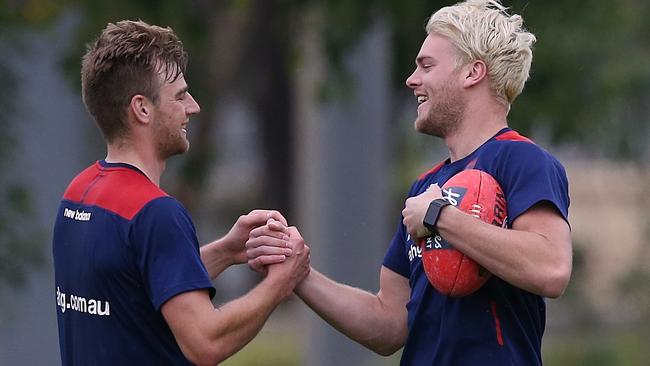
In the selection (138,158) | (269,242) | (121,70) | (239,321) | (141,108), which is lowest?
(239,321)

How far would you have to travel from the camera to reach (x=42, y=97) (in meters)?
13.1

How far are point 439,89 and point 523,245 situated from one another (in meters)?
0.77

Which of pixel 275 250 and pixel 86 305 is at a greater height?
pixel 86 305

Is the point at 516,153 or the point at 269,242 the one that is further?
the point at 269,242

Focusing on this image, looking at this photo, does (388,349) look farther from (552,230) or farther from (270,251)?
(552,230)

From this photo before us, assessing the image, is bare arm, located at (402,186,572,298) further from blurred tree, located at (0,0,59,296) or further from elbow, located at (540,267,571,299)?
blurred tree, located at (0,0,59,296)

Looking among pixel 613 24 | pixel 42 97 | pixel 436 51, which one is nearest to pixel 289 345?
pixel 42 97

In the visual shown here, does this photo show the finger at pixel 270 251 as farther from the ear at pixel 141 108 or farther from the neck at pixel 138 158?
the ear at pixel 141 108

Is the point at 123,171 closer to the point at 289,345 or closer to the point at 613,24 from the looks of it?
the point at 613,24

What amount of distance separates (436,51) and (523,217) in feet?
2.57

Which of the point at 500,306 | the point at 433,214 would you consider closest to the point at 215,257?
the point at 433,214

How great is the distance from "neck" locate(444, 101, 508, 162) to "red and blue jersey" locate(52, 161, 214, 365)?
3.55ft

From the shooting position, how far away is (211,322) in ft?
15.0

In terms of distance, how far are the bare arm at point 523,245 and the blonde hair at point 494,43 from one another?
0.56 m
